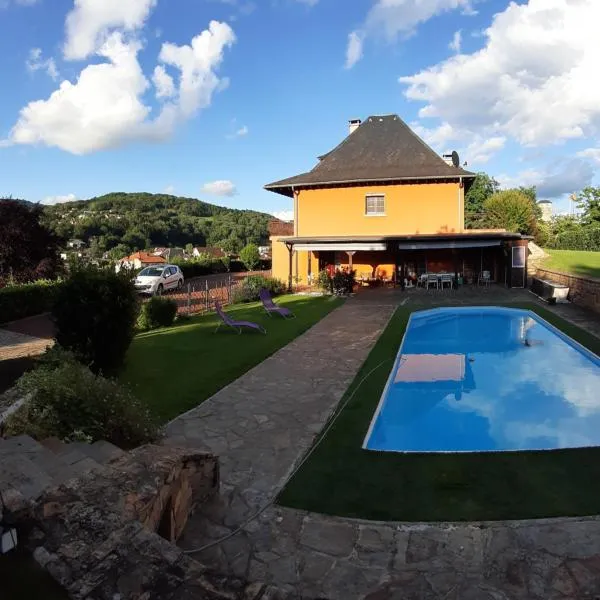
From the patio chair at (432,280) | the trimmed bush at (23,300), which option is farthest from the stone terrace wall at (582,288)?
the trimmed bush at (23,300)

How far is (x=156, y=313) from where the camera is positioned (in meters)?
15.4

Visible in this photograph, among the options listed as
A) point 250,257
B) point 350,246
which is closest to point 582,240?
point 350,246

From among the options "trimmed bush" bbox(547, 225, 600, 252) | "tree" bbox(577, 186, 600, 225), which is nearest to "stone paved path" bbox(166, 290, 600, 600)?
"trimmed bush" bbox(547, 225, 600, 252)

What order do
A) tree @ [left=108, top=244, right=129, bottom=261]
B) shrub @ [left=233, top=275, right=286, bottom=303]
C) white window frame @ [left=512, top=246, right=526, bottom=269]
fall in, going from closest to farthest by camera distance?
shrub @ [left=233, top=275, right=286, bottom=303] < white window frame @ [left=512, top=246, right=526, bottom=269] < tree @ [left=108, top=244, right=129, bottom=261]

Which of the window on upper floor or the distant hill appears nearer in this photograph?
the window on upper floor

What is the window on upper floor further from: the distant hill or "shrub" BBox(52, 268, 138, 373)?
the distant hill

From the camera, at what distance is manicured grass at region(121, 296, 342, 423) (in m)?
8.05

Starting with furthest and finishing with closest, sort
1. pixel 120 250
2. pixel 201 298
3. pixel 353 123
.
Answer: pixel 120 250, pixel 353 123, pixel 201 298

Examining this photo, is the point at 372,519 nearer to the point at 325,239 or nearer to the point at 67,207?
the point at 325,239

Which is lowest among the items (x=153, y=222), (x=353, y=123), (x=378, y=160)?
(x=378, y=160)

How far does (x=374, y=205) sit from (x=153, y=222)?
175 feet

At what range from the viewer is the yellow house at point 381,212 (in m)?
24.8

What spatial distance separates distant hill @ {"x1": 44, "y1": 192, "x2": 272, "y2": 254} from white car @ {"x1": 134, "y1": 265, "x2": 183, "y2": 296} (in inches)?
1314

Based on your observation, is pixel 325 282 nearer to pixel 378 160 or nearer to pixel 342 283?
pixel 342 283
